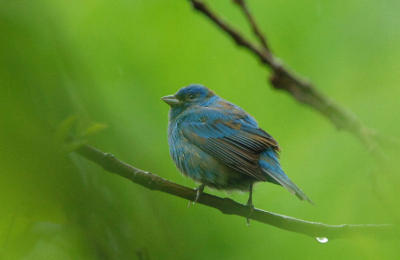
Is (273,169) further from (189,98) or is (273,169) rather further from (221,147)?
(189,98)

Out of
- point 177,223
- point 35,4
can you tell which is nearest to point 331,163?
point 177,223

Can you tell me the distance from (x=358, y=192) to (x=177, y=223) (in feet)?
1.97

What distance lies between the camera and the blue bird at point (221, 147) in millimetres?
4180

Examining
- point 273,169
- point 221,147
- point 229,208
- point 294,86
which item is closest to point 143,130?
point 294,86

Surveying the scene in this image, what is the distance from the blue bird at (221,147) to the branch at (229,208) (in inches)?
32.1

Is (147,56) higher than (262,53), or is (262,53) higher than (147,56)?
(262,53)

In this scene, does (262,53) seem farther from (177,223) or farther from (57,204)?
(57,204)

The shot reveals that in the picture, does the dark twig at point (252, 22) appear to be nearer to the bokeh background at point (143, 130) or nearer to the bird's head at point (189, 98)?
the bokeh background at point (143, 130)

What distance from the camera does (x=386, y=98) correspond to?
232 centimetres

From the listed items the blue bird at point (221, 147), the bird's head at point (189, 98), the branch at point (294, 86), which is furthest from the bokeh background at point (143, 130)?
the bird's head at point (189, 98)

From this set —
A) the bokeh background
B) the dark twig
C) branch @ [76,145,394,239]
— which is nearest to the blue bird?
the bokeh background

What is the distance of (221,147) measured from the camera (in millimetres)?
4496

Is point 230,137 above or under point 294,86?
under

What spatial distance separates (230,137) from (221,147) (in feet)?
0.51
